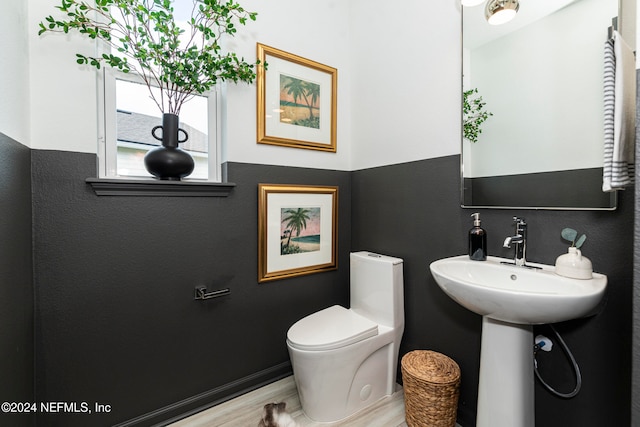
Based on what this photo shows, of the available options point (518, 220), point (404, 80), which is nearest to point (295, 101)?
point (404, 80)

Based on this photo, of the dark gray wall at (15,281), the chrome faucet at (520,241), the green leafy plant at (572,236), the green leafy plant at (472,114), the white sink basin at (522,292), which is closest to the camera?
the white sink basin at (522,292)

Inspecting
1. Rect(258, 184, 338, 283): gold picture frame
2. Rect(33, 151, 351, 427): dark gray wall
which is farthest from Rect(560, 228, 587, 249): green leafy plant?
Rect(33, 151, 351, 427): dark gray wall

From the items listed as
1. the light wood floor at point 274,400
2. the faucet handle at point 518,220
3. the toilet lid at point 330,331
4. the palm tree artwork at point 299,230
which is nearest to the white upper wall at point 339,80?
the palm tree artwork at point 299,230

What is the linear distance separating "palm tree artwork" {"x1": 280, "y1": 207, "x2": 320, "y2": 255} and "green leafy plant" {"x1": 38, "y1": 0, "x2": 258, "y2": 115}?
0.87 meters

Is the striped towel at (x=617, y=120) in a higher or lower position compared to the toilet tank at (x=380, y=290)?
higher

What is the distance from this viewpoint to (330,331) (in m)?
1.53

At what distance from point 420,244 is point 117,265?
1.61 m

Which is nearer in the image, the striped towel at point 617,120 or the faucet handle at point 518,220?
the striped towel at point 617,120

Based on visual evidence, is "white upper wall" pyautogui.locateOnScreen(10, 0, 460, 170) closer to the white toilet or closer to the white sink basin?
the white sink basin

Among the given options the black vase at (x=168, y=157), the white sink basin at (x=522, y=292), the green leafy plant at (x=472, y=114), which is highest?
the green leafy plant at (x=472, y=114)

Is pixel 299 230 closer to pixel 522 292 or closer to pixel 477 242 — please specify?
pixel 477 242

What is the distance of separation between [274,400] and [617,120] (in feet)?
6.63

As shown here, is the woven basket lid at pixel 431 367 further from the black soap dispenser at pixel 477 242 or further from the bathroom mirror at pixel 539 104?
the bathroom mirror at pixel 539 104

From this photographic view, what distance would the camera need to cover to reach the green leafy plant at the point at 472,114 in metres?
1.40
